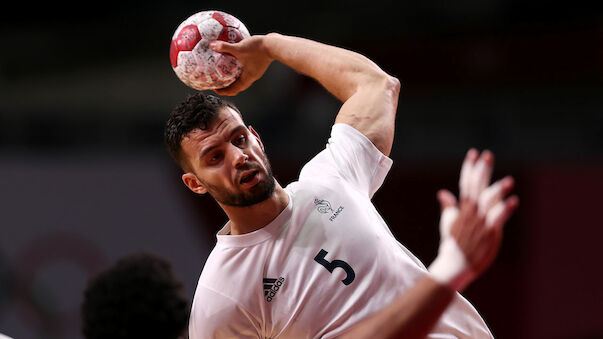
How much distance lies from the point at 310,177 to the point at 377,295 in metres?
0.73

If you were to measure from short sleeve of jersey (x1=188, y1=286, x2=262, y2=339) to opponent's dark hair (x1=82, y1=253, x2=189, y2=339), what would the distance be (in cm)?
70

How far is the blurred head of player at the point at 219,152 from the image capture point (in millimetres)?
3400

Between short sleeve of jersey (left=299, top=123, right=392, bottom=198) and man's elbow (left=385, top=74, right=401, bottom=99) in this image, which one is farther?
man's elbow (left=385, top=74, right=401, bottom=99)

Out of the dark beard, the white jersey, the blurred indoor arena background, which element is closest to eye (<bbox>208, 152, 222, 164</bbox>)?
the dark beard

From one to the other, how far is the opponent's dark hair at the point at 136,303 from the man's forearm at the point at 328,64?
1685 mm

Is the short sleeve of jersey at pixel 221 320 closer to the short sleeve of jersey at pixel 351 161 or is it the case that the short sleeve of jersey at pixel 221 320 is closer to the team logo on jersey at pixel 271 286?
the team logo on jersey at pixel 271 286

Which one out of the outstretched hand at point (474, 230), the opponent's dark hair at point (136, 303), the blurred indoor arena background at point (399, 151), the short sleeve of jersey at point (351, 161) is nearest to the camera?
the outstretched hand at point (474, 230)

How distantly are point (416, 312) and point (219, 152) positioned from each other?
150 centimetres

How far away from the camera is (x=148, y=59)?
1199cm

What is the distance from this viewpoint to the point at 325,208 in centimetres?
354

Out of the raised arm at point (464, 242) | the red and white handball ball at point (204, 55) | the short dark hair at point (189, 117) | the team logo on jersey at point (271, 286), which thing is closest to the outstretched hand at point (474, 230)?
the raised arm at point (464, 242)

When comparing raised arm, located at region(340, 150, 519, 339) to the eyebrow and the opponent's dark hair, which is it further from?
the eyebrow

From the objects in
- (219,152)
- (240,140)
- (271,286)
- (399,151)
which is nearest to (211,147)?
(219,152)

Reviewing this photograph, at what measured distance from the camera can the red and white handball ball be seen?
3.82 meters
